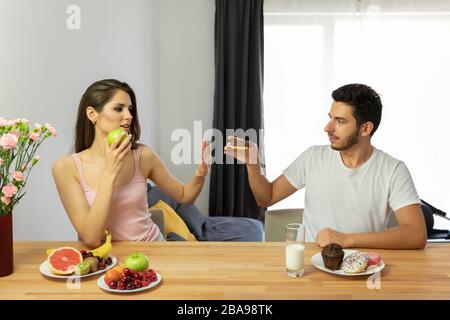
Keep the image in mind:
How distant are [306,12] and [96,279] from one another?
13.2 feet

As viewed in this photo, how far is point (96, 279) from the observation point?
1.44 m

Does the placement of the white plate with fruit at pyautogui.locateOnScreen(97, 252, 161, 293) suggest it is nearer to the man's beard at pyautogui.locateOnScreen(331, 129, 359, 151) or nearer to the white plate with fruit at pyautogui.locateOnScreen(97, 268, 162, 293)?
the white plate with fruit at pyautogui.locateOnScreen(97, 268, 162, 293)

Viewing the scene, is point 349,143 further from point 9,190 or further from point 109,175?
point 9,190

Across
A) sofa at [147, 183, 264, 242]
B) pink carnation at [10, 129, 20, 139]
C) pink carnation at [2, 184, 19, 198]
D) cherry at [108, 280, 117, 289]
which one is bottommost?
sofa at [147, 183, 264, 242]

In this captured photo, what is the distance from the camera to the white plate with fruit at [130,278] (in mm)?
1339

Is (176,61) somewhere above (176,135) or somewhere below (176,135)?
above

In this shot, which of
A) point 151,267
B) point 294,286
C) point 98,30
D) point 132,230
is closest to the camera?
point 294,286

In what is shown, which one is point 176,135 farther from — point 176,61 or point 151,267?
point 151,267

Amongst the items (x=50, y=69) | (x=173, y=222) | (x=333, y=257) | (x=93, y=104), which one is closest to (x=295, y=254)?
(x=333, y=257)

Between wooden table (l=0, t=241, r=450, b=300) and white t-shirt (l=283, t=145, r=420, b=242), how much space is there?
33cm

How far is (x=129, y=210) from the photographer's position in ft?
6.52

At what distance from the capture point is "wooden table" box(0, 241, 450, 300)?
133 centimetres

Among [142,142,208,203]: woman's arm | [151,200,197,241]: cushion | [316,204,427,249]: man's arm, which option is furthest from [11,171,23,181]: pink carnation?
[151,200,197,241]: cushion
